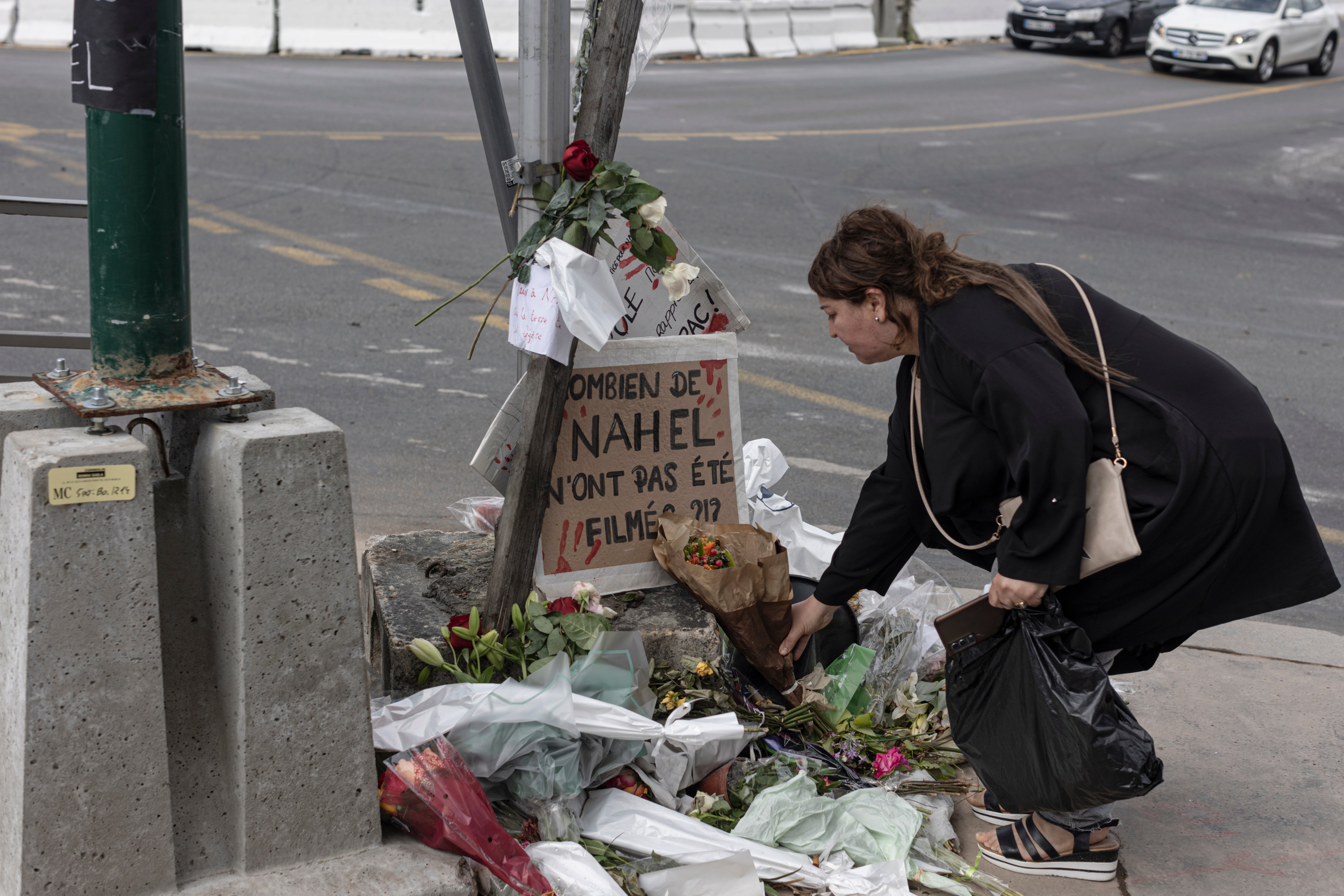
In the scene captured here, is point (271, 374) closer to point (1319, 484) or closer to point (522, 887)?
point (522, 887)

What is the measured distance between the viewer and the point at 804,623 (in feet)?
11.2

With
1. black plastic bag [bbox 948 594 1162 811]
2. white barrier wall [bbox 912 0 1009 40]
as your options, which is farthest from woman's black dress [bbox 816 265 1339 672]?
white barrier wall [bbox 912 0 1009 40]

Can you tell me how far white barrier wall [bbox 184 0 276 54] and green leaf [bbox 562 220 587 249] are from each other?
15084mm

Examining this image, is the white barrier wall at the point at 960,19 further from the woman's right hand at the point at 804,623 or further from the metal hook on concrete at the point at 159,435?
the metal hook on concrete at the point at 159,435

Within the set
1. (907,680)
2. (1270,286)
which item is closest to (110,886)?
(907,680)

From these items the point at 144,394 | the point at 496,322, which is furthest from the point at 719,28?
the point at 144,394

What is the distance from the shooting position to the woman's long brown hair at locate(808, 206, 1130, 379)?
2732 millimetres

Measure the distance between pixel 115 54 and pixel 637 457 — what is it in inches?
71.0

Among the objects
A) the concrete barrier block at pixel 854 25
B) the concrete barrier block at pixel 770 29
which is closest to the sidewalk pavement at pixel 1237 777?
the concrete barrier block at pixel 770 29

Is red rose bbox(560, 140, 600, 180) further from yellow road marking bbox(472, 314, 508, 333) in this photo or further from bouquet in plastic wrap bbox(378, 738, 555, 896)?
yellow road marking bbox(472, 314, 508, 333)

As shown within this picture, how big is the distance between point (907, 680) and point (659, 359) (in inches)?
47.5

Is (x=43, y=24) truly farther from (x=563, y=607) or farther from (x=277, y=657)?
(x=277, y=657)

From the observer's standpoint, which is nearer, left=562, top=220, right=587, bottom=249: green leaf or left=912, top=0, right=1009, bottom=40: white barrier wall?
left=562, top=220, right=587, bottom=249: green leaf

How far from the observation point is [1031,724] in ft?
9.09
